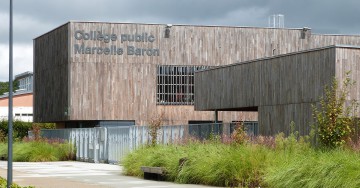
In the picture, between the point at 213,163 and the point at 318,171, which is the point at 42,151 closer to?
the point at 213,163

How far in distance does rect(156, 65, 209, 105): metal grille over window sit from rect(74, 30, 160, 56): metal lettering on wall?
1451 millimetres

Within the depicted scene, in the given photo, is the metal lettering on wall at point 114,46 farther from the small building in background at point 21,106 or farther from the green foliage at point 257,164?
the small building in background at point 21,106

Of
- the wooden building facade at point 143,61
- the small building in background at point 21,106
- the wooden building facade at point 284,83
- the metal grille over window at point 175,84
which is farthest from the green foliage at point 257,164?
the small building in background at point 21,106

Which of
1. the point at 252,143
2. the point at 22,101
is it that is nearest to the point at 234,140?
the point at 252,143

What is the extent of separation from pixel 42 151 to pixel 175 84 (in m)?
14.9

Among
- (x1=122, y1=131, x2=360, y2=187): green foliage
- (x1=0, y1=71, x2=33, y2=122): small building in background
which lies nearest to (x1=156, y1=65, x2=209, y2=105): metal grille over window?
(x1=122, y1=131, x2=360, y2=187): green foliage

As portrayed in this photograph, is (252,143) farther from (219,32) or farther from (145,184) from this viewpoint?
(219,32)

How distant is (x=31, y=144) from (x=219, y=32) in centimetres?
1729

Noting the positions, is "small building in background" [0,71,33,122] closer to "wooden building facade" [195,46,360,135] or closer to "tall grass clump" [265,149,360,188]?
"wooden building facade" [195,46,360,135]

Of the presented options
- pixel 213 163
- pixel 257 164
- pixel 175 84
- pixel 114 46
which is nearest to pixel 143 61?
pixel 114 46

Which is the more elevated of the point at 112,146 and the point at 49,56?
the point at 49,56

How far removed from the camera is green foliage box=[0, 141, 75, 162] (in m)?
37.9

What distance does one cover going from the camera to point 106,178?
22.5 meters

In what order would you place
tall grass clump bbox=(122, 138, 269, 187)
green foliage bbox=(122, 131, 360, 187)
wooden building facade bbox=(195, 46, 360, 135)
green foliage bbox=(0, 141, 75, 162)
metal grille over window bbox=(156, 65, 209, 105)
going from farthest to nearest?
metal grille over window bbox=(156, 65, 209, 105), green foliage bbox=(0, 141, 75, 162), wooden building facade bbox=(195, 46, 360, 135), tall grass clump bbox=(122, 138, 269, 187), green foliage bbox=(122, 131, 360, 187)
